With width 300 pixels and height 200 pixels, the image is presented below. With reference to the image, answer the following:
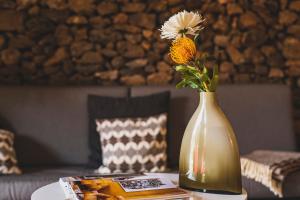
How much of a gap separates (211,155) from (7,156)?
1334mm

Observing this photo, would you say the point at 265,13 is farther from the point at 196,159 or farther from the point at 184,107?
the point at 196,159

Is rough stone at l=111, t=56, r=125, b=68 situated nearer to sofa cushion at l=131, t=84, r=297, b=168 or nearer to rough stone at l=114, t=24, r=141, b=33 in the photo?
rough stone at l=114, t=24, r=141, b=33

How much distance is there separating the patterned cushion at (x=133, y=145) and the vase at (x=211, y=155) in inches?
36.8

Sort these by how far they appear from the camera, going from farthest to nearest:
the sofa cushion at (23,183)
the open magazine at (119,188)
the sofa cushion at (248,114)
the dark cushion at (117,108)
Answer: the sofa cushion at (248,114) → the dark cushion at (117,108) → the sofa cushion at (23,183) → the open magazine at (119,188)

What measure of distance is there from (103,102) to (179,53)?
1.24 meters

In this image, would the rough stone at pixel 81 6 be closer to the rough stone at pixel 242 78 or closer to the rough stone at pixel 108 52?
the rough stone at pixel 108 52

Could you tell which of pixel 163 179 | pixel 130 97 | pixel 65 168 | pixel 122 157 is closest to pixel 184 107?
pixel 130 97

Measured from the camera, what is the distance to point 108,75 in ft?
10.8

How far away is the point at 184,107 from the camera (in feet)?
9.55

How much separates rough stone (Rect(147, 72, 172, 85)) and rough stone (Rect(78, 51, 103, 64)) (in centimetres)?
37

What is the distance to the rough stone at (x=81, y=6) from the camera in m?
3.20

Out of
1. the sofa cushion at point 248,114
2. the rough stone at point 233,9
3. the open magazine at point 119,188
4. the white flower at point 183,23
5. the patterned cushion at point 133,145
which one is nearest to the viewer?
the open magazine at point 119,188

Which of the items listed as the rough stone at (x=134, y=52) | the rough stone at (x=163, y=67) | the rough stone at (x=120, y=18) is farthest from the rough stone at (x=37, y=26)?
the rough stone at (x=163, y=67)

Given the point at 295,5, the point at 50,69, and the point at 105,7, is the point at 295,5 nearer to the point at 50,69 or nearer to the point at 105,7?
the point at 105,7
